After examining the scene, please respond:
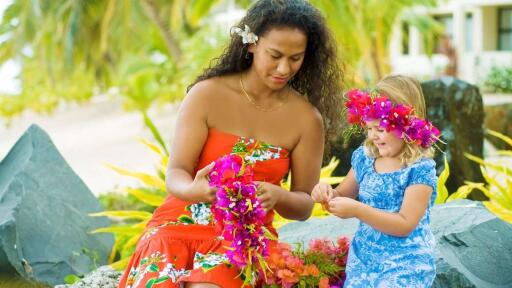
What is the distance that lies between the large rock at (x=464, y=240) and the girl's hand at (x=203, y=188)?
0.92 m

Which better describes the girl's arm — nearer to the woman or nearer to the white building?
the woman

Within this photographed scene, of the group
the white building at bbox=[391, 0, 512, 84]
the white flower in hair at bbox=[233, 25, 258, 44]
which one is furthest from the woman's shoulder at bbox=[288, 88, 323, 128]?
the white building at bbox=[391, 0, 512, 84]

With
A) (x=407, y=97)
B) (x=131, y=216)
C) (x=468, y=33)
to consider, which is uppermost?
(x=407, y=97)

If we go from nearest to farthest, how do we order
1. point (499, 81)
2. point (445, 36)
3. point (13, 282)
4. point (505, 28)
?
point (13, 282)
point (499, 81)
point (445, 36)
point (505, 28)

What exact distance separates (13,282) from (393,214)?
2769mm

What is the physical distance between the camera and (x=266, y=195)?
3061 mm

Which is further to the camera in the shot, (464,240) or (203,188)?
(464,240)

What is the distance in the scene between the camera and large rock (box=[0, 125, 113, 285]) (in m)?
4.83

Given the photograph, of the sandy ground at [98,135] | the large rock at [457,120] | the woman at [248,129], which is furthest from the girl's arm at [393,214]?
the sandy ground at [98,135]

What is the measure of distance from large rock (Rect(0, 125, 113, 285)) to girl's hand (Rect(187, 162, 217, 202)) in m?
1.94

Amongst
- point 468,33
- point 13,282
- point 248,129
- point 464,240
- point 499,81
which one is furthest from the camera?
point 468,33

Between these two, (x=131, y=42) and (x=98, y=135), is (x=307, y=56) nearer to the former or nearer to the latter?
(x=131, y=42)

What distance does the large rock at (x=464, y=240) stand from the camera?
3.59 m

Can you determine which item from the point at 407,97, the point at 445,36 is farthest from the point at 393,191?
the point at 445,36
